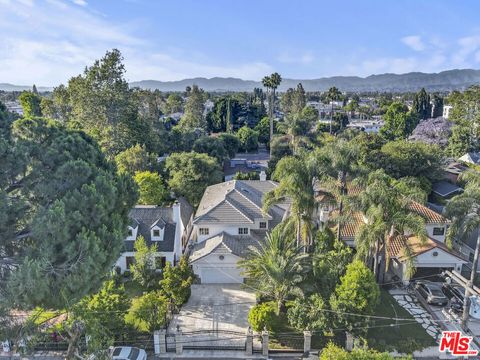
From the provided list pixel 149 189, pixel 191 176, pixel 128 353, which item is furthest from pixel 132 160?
pixel 128 353

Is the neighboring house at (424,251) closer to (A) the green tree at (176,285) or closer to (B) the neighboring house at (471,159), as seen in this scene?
(A) the green tree at (176,285)

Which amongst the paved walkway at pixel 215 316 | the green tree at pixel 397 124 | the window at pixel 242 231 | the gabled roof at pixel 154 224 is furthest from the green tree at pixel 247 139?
the paved walkway at pixel 215 316

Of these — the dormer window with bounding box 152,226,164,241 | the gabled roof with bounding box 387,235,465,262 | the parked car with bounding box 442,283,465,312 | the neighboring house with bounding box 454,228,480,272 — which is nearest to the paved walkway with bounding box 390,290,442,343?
the parked car with bounding box 442,283,465,312

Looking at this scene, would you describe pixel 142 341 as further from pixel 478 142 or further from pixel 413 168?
pixel 478 142

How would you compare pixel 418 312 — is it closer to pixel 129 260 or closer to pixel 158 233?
pixel 158 233

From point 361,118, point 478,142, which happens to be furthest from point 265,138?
point 361,118

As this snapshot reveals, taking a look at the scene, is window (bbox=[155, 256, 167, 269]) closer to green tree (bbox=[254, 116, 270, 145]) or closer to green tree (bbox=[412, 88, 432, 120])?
green tree (bbox=[254, 116, 270, 145])

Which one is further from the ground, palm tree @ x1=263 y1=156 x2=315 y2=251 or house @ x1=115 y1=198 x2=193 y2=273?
palm tree @ x1=263 y1=156 x2=315 y2=251
